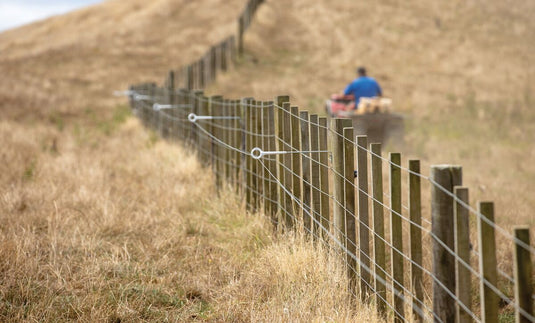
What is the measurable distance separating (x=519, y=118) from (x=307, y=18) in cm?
1681

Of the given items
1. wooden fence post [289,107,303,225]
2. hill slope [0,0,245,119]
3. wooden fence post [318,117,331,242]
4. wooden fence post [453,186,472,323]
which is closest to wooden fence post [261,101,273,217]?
wooden fence post [289,107,303,225]

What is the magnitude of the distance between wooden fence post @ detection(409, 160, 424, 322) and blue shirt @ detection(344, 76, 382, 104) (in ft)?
33.4

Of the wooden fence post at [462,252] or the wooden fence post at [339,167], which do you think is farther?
the wooden fence post at [339,167]

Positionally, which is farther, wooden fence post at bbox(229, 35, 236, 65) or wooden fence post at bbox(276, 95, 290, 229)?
wooden fence post at bbox(229, 35, 236, 65)

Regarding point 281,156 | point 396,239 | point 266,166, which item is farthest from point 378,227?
point 266,166

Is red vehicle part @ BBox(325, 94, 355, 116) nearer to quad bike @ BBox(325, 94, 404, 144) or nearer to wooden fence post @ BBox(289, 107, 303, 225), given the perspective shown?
quad bike @ BBox(325, 94, 404, 144)

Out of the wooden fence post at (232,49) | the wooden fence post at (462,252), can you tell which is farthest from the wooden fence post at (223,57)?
the wooden fence post at (462,252)

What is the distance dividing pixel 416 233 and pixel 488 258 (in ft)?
2.24

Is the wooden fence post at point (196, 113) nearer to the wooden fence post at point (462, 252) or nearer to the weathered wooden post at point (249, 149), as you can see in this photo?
the weathered wooden post at point (249, 149)

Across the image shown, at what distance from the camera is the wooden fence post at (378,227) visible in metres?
3.62

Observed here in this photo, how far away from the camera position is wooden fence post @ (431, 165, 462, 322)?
2.90m

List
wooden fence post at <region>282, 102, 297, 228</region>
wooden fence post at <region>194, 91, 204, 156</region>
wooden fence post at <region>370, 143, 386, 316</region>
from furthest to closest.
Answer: wooden fence post at <region>194, 91, 204, 156</region> < wooden fence post at <region>282, 102, 297, 228</region> < wooden fence post at <region>370, 143, 386, 316</region>

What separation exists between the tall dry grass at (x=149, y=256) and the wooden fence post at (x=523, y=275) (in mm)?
1190

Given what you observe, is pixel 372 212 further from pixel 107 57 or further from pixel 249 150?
pixel 107 57
